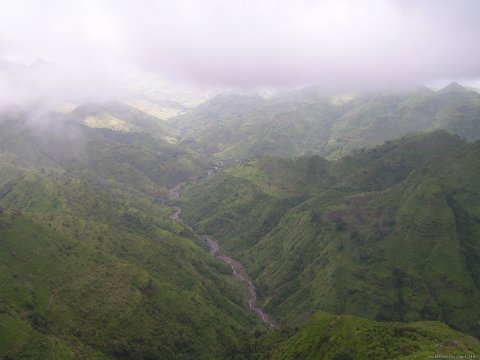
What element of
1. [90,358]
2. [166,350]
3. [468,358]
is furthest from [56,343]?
[468,358]

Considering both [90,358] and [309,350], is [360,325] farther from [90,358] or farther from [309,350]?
[90,358]

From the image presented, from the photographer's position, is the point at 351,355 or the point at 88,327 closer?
the point at 351,355

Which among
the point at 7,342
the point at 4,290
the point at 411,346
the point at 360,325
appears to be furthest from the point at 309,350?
the point at 4,290

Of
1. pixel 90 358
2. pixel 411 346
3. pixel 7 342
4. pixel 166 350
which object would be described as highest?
pixel 411 346

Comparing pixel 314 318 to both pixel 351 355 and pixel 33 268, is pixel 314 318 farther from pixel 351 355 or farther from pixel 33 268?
pixel 33 268

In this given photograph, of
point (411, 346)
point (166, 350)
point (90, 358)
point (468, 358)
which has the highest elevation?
point (468, 358)

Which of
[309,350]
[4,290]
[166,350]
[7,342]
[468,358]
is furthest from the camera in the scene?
[166,350]

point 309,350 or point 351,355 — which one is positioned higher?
point 351,355

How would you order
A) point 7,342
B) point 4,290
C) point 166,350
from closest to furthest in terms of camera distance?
point 7,342
point 4,290
point 166,350

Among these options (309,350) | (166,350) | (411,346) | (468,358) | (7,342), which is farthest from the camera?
(166,350)
